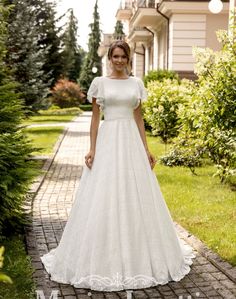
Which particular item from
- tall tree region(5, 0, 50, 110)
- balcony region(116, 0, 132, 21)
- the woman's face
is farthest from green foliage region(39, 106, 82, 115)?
the woman's face

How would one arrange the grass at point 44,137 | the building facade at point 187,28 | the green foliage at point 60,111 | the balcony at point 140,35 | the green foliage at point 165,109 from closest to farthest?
the green foliage at point 165,109 < the grass at point 44,137 < the building facade at point 187,28 < the balcony at point 140,35 < the green foliage at point 60,111

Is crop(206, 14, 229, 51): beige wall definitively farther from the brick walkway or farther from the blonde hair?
the blonde hair

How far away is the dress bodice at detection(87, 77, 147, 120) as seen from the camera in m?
4.64

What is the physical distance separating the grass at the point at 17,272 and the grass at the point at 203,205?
205 centimetres

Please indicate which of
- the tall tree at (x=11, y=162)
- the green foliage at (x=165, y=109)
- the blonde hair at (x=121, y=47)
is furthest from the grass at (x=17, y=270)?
the green foliage at (x=165, y=109)

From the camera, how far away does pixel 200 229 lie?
20.1 ft

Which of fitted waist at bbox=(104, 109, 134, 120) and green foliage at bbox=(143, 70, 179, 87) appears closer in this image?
fitted waist at bbox=(104, 109, 134, 120)

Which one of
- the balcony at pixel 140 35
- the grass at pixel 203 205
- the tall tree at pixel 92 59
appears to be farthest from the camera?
the tall tree at pixel 92 59

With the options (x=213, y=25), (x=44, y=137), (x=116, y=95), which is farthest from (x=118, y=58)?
(x=213, y=25)

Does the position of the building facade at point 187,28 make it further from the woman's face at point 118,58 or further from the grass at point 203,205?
the woman's face at point 118,58

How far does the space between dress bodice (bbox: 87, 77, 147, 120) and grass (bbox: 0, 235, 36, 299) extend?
5.45ft

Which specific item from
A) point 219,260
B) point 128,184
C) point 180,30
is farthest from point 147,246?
point 180,30

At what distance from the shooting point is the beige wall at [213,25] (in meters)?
19.2

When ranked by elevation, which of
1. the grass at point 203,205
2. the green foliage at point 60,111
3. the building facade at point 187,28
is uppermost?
the building facade at point 187,28
